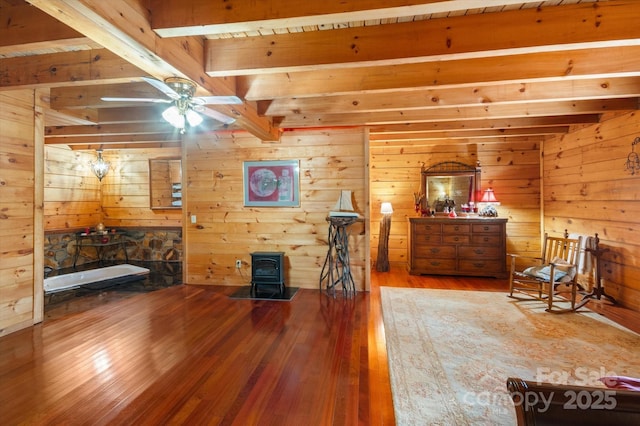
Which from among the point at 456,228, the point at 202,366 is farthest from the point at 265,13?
the point at 456,228

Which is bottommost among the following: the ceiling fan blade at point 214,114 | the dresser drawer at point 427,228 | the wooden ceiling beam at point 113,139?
the dresser drawer at point 427,228

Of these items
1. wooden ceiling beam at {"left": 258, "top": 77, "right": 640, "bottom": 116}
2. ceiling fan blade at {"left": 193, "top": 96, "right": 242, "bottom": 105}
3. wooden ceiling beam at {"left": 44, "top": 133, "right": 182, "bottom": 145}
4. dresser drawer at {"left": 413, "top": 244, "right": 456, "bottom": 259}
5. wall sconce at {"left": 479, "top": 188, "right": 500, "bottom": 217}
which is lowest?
dresser drawer at {"left": 413, "top": 244, "right": 456, "bottom": 259}

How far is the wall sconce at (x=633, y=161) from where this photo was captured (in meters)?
3.21

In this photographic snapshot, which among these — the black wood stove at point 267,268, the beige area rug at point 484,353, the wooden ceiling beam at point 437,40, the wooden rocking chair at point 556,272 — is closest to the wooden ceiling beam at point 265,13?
the wooden ceiling beam at point 437,40

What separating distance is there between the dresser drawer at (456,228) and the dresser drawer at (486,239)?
16 cm

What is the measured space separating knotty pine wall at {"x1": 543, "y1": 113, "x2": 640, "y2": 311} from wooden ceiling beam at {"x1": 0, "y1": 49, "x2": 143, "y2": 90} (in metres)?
5.29

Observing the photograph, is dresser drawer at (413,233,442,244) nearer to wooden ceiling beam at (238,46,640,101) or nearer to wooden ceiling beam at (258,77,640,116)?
wooden ceiling beam at (258,77,640,116)

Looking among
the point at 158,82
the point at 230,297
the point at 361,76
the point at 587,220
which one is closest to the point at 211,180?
the point at 230,297

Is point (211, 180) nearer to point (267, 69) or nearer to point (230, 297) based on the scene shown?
point (230, 297)

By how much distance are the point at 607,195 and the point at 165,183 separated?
299 inches

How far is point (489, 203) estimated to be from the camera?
516cm

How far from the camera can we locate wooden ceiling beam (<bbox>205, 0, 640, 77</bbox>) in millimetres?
1765

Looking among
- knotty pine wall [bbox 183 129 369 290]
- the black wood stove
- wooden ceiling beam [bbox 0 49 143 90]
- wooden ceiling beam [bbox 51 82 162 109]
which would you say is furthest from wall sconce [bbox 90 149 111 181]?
the black wood stove

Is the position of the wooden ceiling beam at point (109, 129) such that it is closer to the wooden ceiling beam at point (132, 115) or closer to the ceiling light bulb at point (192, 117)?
the wooden ceiling beam at point (132, 115)
